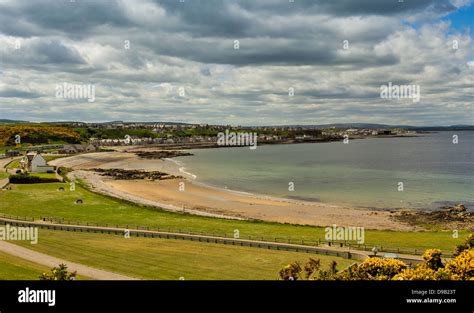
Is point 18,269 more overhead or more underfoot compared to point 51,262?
more overhead

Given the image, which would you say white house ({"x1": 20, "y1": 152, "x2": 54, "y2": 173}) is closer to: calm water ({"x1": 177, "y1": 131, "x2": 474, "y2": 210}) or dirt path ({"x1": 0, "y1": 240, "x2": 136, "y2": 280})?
calm water ({"x1": 177, "y1": 131, "x2": 474, "y2": 210})

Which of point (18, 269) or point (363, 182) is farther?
point (363, 182)

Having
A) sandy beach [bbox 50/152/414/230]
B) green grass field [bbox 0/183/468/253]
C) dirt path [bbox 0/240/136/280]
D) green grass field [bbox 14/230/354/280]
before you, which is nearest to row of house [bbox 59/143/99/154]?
sandy beach [bbox 50/152/414/230]

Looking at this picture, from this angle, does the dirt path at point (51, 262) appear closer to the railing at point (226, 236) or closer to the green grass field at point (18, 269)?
the green grass field at point (18, 269)

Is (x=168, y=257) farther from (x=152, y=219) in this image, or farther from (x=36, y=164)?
(x=36, y=164)

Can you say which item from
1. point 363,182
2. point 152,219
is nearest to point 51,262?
point 152,219

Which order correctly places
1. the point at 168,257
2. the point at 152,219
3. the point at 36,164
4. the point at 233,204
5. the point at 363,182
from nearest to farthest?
the point at 168,257
the point at 152,219
the point at 233,204
the point at 36,164
the point at 363,182
